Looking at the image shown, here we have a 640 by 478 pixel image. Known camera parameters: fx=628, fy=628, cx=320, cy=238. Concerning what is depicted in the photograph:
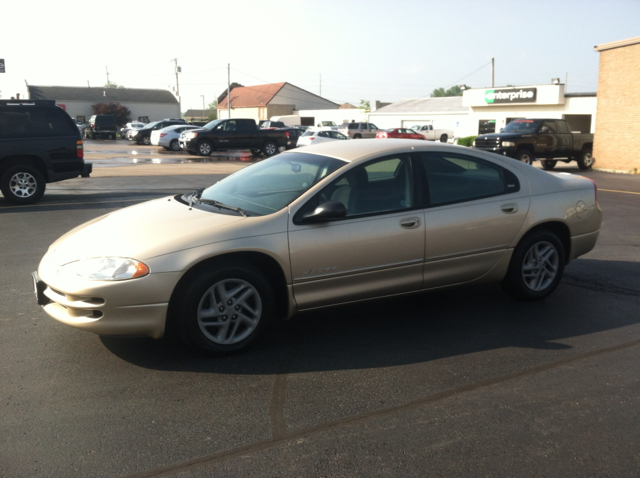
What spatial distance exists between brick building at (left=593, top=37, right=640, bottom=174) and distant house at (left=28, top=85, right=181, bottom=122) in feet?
224

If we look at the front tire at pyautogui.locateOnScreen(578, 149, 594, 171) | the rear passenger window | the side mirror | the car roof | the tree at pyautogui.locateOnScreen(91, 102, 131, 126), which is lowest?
the front tire at pyautogui.locateOnScreen(578, 149, 594, 171)

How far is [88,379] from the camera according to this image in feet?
13.7

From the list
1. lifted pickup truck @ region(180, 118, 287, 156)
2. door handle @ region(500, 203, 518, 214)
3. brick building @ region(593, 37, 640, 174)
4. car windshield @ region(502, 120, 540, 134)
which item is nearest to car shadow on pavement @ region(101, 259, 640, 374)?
door handle @ region(500, 203, 518, 214)

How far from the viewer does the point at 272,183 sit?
211 inches

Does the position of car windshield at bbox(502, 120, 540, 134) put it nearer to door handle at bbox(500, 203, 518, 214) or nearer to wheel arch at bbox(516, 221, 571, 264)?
wheel arch at bbox(516, 221, 571, 264)

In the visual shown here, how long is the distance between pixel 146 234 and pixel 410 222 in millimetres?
2050

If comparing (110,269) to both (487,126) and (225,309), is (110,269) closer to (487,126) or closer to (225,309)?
(225,309)

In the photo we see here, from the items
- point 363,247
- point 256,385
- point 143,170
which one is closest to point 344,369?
point 256,385

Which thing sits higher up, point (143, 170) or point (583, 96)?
point (583, 96)

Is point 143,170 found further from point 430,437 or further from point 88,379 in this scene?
point 430,437

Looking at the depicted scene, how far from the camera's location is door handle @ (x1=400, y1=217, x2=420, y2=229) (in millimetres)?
5025

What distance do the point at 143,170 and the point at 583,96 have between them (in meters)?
27.4

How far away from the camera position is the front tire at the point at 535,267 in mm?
5719

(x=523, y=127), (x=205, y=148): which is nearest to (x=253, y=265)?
(x=523, y=127)
